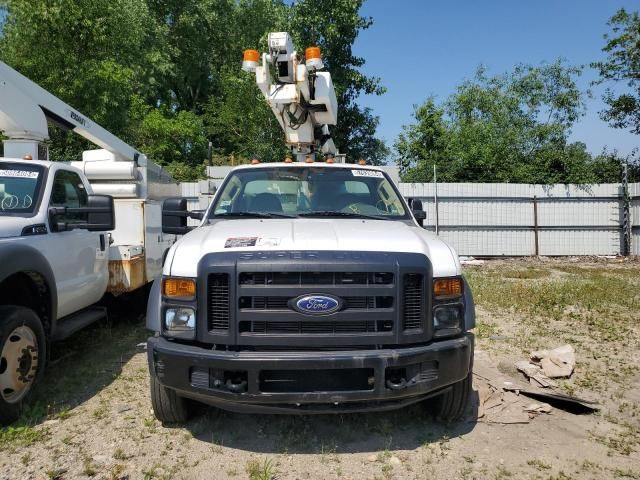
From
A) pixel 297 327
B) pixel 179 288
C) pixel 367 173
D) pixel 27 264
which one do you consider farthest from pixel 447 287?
pixel 27 264

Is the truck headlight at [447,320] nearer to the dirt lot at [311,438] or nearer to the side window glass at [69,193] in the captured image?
the dirt lot at [311,438]

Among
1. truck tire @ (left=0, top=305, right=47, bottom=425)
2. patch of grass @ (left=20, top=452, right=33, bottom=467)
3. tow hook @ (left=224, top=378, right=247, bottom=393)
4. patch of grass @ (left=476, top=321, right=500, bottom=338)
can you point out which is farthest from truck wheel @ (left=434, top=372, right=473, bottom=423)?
truck tire @ (left=0, top=305, right=47, bottom=425)

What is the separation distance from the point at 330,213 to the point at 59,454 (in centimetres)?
258

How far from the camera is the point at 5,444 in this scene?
11.3ft

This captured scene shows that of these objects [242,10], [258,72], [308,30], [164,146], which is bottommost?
[258,72]

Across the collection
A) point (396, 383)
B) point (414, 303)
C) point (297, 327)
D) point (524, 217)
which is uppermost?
point (524, 217)

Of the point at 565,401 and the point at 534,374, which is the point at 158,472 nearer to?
the point at 565,401

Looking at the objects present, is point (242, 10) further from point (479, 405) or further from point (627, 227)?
point (479, 405)

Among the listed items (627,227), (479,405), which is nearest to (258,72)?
(479,405)

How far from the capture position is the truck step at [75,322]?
4559 mm

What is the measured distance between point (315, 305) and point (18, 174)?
336cm

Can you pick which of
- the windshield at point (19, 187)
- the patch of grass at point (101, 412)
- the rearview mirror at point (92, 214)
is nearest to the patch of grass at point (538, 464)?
the patch of grass at point (101, 412)

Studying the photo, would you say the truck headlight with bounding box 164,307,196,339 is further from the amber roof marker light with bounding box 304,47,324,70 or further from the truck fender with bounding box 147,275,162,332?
the amber roof marker light with bounding box 304,47,324,70

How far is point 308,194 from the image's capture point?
4.56m
